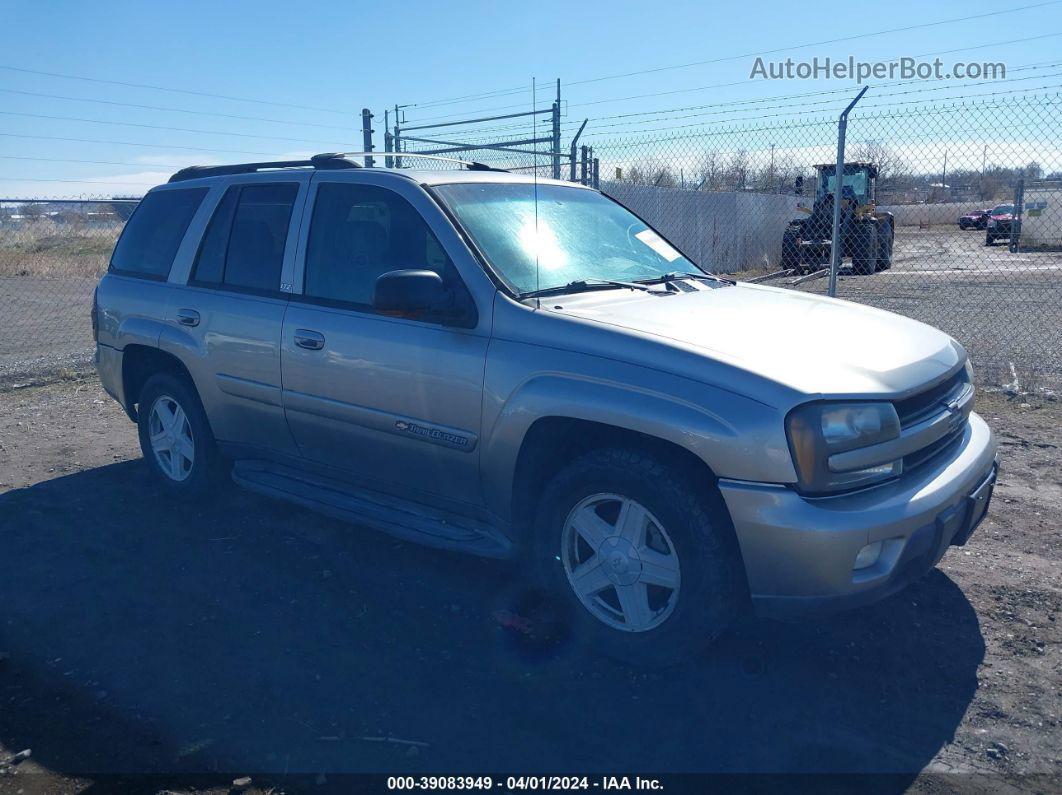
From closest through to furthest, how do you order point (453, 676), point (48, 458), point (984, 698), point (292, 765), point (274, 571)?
point (292, 765) < point (984, 698) < point (453, 676) < point (274, 571) < point (48, 458)

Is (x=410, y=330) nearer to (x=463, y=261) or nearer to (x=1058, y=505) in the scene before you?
(x=463, y=261)

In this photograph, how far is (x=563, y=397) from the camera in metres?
3.46

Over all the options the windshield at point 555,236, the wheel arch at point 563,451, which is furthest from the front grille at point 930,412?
the windshield at point 555,236

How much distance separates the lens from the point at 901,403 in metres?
3.32

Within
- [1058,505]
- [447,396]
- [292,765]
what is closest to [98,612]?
[292,765]

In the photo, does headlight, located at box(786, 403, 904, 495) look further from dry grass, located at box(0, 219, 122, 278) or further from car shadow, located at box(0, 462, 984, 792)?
dry grass, located at box(0, 219, 122, 278)

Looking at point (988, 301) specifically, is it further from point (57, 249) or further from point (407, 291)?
point (57, 249)

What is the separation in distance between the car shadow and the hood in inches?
44.5

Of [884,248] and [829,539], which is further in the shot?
[884,248]

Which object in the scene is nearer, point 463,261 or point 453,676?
point 453,676

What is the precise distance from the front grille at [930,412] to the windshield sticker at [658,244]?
163cm

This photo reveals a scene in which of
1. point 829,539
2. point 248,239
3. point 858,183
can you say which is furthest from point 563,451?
point 858,183

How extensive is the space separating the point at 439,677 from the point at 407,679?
124 mm

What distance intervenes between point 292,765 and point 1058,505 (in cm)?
436
